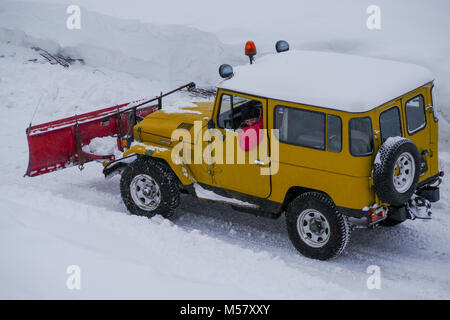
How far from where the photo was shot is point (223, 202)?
25.8ft

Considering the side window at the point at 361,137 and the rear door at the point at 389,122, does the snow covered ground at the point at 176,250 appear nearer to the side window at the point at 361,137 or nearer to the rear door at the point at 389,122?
the side window at the point at 361,137

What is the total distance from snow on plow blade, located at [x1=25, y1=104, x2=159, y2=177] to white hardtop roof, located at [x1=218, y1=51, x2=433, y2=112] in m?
2.26

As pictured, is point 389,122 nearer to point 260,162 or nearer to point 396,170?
point 396,170

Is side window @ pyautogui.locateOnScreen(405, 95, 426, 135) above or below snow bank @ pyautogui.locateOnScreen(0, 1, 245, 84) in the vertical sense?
below

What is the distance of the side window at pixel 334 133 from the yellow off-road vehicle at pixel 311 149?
0.01 m

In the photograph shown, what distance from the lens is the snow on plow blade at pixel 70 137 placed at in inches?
340

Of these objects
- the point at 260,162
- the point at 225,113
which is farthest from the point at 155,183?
the point at 260,162

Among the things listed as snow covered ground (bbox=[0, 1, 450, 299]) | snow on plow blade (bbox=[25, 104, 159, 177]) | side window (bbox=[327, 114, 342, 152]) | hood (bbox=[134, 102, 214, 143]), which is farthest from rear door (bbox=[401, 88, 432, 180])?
snow on plow blade (bbox=[25, 104, 159, 177])

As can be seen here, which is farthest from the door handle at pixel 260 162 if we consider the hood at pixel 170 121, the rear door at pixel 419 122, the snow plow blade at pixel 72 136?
the snow plow blade at pixel 72 136

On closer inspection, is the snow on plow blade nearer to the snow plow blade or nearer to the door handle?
the snow plow blade

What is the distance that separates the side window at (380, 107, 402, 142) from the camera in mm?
6652

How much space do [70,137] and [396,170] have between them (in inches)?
191

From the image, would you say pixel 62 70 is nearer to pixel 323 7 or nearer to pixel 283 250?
pixel 323 7

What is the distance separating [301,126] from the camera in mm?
6891
